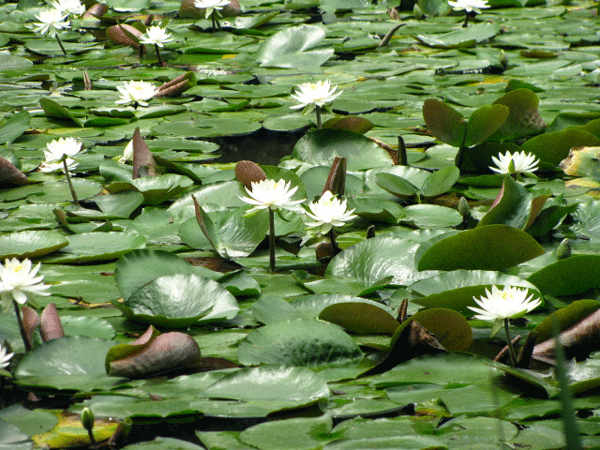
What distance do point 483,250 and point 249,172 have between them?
2.50 ft

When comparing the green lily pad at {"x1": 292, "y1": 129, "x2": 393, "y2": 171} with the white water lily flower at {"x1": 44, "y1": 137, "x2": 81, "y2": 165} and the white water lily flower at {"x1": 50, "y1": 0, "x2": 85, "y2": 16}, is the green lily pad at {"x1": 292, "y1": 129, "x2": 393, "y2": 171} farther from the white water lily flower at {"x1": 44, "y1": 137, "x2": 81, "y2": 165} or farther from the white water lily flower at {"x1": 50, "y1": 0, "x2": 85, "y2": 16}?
the white water lily flower at {"x1": 50, "y1": 0, "x2": 85, "y2": 16}

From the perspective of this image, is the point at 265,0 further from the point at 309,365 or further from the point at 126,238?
the point at 309,365

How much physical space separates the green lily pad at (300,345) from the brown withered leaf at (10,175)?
4.58 ft

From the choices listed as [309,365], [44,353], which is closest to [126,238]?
[44,353]

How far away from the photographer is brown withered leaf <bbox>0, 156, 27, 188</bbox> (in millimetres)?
2480

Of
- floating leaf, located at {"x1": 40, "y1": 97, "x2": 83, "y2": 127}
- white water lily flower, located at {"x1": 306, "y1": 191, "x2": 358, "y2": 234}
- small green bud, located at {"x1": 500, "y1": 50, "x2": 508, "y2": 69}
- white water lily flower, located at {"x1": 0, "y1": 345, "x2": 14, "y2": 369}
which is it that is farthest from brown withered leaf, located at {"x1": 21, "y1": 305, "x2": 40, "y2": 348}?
small green bud, located at {"x1": 500, "y1": 50, "x2": 508, "y2": 69}

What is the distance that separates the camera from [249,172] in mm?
2197

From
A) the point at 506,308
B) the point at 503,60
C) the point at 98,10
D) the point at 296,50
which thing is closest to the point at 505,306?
the point at 506,308

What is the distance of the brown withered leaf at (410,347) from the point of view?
1395 mm

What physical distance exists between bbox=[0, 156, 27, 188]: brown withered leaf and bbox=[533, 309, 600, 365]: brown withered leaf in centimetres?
179

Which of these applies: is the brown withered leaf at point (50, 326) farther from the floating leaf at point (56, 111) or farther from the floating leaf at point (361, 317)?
the floating leaf at point (56, 111)

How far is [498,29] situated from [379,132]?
2.14 meters

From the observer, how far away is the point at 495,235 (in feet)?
5.57

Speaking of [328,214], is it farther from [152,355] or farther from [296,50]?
[296,50]
